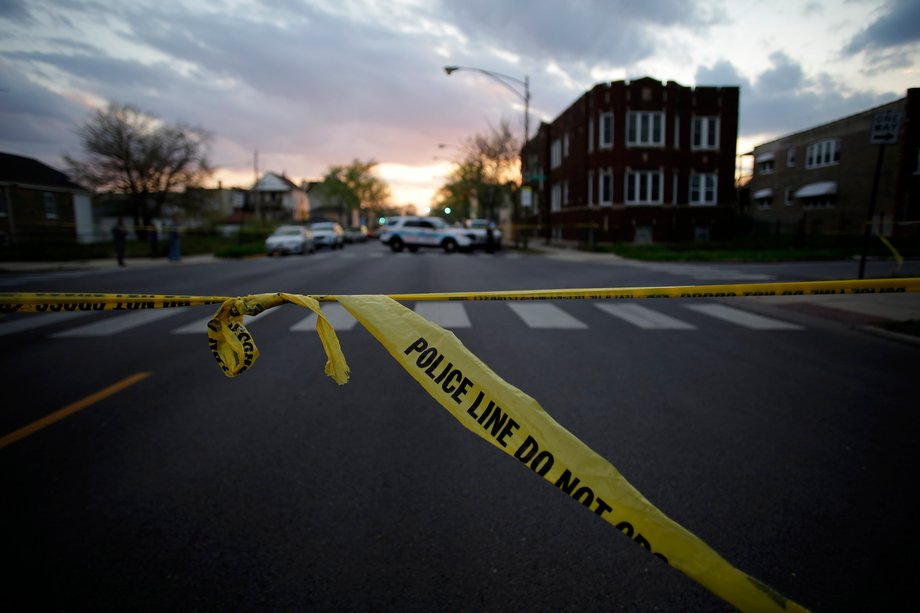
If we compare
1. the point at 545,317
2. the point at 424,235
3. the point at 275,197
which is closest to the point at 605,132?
the point at 424,235

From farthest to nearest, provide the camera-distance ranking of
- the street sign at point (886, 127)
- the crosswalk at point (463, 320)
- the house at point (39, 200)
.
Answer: the house at point (39, 200) → the street sign at point (886, 127) → the crosswalk at point (463, 320)

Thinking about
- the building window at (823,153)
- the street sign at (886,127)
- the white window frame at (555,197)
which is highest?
the building window at (823,153)

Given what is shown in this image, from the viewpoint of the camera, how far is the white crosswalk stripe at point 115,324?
25.7ft

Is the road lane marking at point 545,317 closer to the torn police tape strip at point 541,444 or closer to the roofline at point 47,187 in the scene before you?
the torn police tape strip at point 541,444

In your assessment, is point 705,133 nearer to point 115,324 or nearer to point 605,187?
point 605,187

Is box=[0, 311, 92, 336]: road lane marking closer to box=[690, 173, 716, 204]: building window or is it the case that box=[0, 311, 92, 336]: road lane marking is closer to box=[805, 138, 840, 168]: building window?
box=[690, 173, 716, 204]: building window

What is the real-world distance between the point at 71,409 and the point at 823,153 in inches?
1897

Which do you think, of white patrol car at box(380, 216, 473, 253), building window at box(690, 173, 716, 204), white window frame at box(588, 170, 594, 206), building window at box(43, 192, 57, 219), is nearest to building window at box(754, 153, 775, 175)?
building window at box(690, 173, 716, 204)

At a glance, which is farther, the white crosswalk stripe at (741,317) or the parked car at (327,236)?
the parked car at (327,236)

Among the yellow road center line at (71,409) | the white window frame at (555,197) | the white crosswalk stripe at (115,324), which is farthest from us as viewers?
the white window frame at (555,197)

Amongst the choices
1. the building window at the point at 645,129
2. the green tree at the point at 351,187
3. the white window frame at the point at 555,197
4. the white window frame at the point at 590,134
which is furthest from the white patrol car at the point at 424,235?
the green tree at the point at 351,187

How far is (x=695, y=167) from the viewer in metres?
33.3

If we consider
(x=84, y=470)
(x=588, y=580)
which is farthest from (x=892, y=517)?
(x=84, y=470)

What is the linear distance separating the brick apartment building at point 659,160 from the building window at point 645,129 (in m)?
0.06
